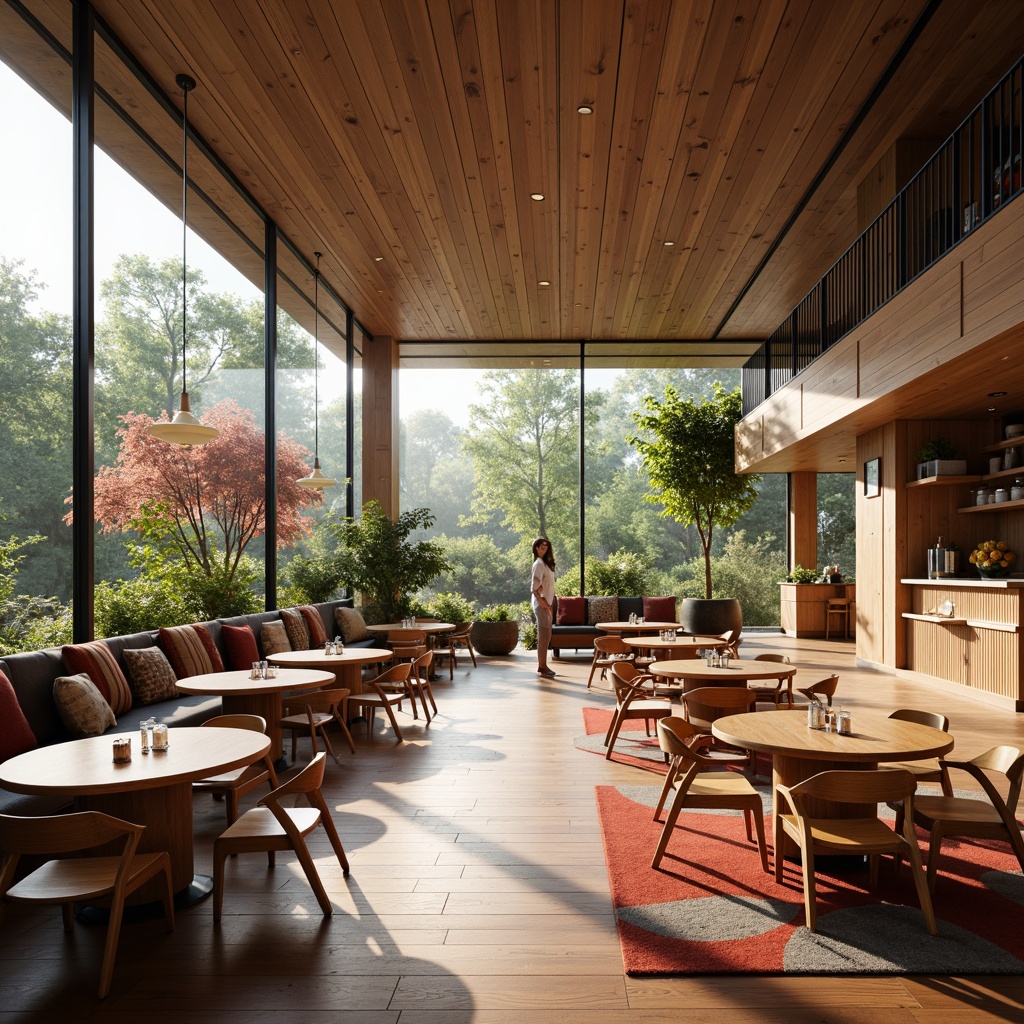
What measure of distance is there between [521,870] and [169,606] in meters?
4.88

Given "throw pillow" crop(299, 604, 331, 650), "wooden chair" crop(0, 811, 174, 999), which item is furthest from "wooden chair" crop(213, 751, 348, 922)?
"throw pillow" crop(299, 604, 331, 650)

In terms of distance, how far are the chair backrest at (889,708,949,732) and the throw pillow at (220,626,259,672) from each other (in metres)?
4.81

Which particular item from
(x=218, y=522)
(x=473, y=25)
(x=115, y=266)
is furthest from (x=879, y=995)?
(x=115, y=266)

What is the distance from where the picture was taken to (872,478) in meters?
9.97

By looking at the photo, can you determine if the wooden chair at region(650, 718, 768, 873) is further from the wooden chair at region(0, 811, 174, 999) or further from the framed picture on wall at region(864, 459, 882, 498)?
the framed picture on wall at region(864, 459, 882, 498)

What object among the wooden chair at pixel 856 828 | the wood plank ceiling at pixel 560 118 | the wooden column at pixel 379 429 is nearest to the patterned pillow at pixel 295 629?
the wood plank ceiling at pixel 560 118

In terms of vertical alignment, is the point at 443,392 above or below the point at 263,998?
above

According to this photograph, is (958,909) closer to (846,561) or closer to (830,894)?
(830,894)

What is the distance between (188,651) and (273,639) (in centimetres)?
142

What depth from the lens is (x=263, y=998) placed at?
8.48ft

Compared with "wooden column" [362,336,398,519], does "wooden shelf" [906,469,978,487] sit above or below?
below

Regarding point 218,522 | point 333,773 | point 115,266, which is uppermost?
point 115,266

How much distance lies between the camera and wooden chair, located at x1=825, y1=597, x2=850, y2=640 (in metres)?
14.1

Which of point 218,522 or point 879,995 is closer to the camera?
point 879,995
